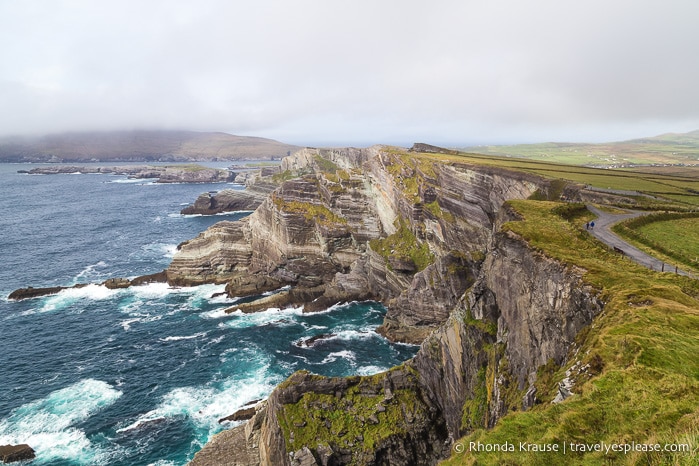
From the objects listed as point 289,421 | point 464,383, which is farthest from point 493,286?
point 289,421

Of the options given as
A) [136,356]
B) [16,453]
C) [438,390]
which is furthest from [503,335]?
[136,356]

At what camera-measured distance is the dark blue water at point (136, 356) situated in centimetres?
3953

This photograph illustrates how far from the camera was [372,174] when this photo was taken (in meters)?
86.2

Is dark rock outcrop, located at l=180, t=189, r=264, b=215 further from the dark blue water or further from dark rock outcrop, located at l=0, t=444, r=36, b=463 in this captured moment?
dark rock outcrop, located at l=0, t=444, r=36, b=463

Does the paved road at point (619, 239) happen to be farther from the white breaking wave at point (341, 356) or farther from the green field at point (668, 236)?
the white breaking wave at point (341, 356)

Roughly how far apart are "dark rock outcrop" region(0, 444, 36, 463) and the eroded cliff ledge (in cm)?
1866

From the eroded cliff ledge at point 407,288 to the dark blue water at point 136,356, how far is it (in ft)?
22.0

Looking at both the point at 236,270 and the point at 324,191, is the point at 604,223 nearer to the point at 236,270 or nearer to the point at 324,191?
the point at 324,191

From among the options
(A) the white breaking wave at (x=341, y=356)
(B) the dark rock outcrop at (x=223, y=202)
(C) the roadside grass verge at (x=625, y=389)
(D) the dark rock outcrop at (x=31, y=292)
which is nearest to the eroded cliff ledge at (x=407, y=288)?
(C) the roadside grass verge at (x=625, y=389)

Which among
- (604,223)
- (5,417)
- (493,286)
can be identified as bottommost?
(5,417)

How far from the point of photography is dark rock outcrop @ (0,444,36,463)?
117 feet

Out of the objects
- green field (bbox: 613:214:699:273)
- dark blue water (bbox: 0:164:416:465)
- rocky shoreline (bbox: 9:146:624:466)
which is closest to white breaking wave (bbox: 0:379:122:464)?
dark blue water (bbox: 0:164:416:465)

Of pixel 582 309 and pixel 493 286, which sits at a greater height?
pixel 582 309

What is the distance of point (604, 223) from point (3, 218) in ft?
544
